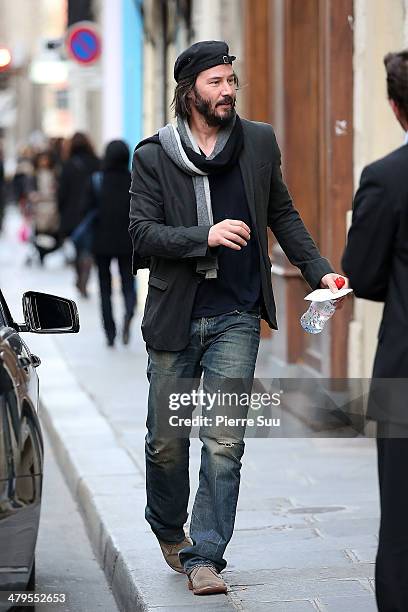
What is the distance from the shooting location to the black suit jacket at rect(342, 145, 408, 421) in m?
4.08

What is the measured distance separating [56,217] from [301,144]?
1164cm

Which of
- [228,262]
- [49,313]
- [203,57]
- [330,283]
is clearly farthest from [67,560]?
[203,57]

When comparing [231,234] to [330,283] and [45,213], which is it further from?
[45,213]

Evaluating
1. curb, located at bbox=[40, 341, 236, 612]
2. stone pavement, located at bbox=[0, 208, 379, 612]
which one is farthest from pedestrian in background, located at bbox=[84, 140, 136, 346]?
curb, located at bbox=[40, 341, 236, 612]

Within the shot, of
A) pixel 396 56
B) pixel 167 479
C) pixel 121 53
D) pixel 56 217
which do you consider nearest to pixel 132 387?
pixel 167 479

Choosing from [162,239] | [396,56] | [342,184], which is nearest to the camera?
[396,56]

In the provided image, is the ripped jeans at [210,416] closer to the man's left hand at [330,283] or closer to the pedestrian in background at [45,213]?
the man's left hand at [330,283]

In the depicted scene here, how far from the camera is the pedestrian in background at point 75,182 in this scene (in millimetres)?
19016

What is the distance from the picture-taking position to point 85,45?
22703 millimetres

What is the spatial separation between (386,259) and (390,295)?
0.36 ft

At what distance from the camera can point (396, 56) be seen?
13.5 feet

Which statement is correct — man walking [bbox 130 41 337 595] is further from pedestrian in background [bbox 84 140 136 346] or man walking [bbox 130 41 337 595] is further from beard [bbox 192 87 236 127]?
pedestrian in background [bbox 84 140 136 346]

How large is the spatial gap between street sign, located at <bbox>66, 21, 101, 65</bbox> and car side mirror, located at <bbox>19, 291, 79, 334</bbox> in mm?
17436

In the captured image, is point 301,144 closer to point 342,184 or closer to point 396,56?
point 342,184
